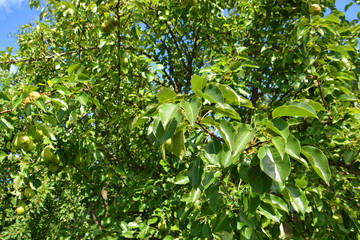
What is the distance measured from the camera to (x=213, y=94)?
725 millimetres

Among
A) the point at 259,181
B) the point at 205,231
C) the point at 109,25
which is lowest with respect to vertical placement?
the point at 205,231

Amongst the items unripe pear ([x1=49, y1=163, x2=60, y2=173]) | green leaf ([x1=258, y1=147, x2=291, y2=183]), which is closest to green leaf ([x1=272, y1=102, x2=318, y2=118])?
green leaf ([x1=258, y1=147, x2=291, y2=183])

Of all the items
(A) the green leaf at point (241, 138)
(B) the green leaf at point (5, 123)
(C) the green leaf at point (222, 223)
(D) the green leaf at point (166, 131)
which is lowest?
(C) the green leaf at point (222, 223)

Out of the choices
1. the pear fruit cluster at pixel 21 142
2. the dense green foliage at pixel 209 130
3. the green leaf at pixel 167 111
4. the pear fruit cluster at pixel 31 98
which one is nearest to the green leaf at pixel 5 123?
the dense green foliage at pixel 209 130

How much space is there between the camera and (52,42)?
309 centimetres

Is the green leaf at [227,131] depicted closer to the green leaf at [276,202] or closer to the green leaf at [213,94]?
the green leaf at [213,94]

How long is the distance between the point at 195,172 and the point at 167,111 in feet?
0.83

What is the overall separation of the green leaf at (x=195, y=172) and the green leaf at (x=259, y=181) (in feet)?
0.53

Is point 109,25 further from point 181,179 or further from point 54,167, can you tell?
point 181,179

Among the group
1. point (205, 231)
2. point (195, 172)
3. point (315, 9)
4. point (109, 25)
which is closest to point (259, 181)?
point (195, 172)

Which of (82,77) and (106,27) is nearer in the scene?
(82,77)

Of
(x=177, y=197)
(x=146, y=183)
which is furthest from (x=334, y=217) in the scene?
(x=146, y=183)

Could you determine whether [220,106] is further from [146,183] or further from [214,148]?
[146,183]

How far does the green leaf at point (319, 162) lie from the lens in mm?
698
